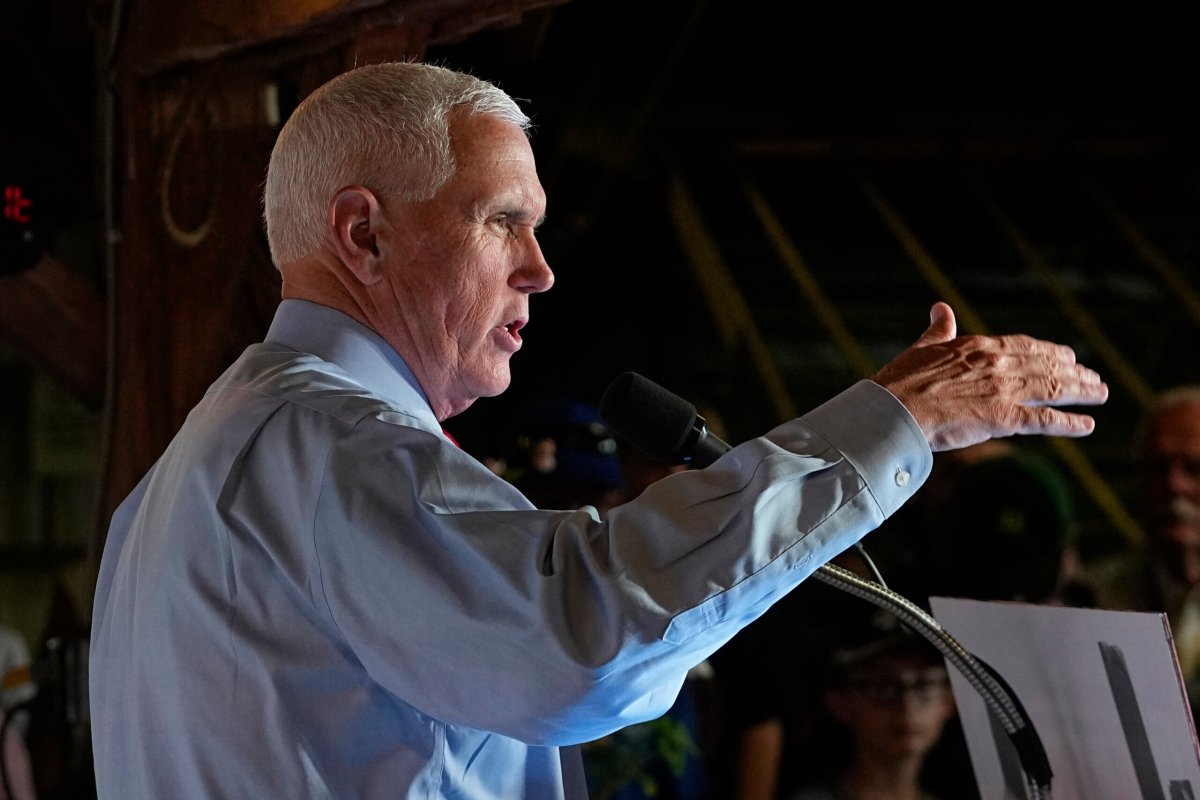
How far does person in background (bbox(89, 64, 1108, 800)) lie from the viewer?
787mm

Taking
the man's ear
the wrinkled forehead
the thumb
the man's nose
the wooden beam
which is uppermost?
the wooden beam

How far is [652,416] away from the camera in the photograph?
1001 mm

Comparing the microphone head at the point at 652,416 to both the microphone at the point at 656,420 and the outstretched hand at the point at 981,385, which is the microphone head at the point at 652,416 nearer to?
the microphone at the point at 656,420

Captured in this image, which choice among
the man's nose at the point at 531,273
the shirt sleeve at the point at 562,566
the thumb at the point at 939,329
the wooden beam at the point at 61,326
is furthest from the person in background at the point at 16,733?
the thumb at the point at 939,329

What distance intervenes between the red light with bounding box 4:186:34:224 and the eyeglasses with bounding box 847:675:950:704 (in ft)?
5.47

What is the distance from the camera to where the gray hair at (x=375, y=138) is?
1009 mm

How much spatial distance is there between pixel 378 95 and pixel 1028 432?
0.54 m

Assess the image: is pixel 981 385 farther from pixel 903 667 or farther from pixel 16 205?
pixel 16 205

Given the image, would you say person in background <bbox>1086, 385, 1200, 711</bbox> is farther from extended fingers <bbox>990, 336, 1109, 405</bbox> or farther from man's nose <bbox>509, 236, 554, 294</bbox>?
man's nose <bbox>509, 236, 554, 294</bbox>

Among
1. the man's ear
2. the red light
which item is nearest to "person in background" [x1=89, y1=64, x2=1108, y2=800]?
the man's ear

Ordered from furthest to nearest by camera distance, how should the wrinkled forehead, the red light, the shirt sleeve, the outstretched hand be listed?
the wrinkled forehead
the red light
the outstretched hand
the shirt sleeve

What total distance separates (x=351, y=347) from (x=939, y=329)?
0.43 metres

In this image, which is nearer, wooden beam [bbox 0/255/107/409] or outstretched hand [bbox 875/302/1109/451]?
outstretched hand [bbox 875/302/1109/451]

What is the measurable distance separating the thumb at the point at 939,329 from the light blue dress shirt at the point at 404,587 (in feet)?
0.32
